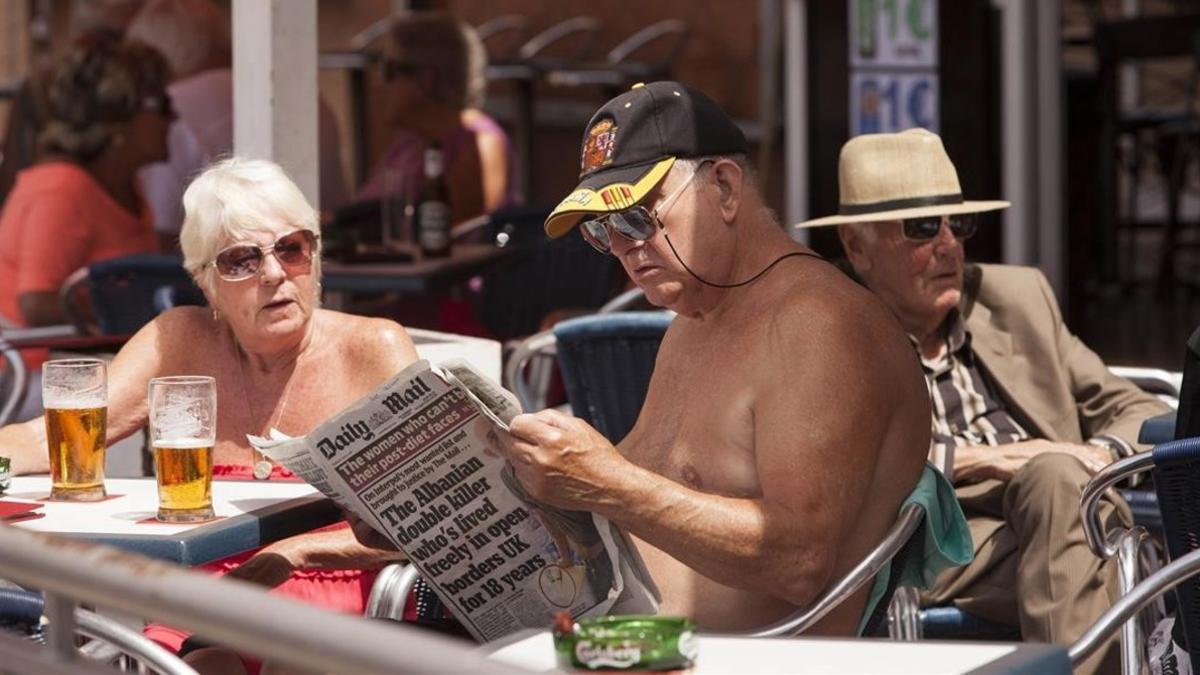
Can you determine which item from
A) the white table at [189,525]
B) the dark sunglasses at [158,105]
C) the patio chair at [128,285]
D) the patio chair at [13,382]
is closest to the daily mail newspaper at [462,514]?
the white table at [189,525]

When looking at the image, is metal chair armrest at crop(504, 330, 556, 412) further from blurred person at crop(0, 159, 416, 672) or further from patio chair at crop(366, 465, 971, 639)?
patio chair at crop(366, 465, 971, 639)

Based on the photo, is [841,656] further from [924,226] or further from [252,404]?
[924,226]

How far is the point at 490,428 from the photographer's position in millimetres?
2574

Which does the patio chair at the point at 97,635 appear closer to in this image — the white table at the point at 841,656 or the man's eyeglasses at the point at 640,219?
the white table at the point at 841,656

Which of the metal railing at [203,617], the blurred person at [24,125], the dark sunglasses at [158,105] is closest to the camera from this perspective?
the metal railing at [203,617]

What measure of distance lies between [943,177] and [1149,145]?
7537 mm

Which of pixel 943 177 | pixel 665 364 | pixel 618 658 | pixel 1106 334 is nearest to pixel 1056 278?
pixel 1106 334

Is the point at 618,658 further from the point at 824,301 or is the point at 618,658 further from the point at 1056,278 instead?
the point at 1056,278

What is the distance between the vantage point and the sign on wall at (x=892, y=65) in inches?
290

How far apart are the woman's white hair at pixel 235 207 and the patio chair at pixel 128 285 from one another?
1656 millimetres

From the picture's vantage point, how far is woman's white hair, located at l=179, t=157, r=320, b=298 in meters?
3.35

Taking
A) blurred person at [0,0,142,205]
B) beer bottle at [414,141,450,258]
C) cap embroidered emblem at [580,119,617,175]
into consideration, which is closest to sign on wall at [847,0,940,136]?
beer bottle at [414,141,450,258]

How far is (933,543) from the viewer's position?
2676mm

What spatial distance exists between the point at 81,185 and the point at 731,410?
12.0 feet
